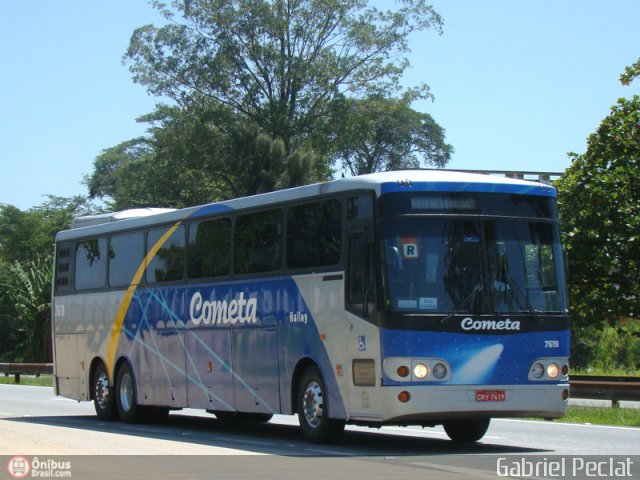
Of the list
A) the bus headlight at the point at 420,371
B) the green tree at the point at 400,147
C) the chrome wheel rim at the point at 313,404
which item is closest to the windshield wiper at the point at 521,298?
the bus headlight at the point at 420,371

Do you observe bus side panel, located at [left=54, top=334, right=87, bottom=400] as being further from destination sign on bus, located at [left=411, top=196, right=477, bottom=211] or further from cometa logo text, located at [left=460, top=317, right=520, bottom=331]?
cometa logo text, located at [left=460, top=317, right=520, bottom=331]

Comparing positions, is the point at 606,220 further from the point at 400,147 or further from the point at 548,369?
the point at 400,147

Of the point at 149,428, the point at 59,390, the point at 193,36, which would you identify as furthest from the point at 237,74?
the point at 149,428

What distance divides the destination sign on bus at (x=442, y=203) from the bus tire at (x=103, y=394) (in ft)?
30.2

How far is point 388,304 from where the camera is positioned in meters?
14.7

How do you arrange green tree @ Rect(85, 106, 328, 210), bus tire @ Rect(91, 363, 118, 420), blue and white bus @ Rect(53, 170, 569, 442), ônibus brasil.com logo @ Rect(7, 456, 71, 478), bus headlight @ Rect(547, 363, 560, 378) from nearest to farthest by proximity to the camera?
ônibus brasil.com logo @ Rect(7, 456, 71, 478)
blue and white bus @ Rect(53, 170, 569, 442)
bus headlight @ Rect(547, 363, 560, 378)
bus tire @ Rect(91, 363, 118, 420)
green tree @ Rect(85, 106, 328, 210)

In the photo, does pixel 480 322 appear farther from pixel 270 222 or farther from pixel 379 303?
pixel 270 222

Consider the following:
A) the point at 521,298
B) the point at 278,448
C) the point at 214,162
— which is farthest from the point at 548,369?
the point at 214,162

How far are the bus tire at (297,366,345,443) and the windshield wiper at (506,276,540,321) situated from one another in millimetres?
2702

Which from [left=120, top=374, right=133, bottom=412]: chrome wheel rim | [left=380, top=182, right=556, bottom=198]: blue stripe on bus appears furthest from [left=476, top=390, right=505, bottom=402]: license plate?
[left=120, top=374, right=133, bottom=412]: chrome wheel rim

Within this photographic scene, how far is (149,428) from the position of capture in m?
20.3

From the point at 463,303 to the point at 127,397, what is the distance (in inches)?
346

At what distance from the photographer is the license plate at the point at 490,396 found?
1478cm

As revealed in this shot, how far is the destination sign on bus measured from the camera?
1504 cm
